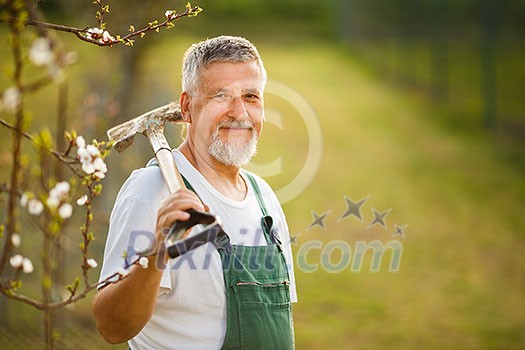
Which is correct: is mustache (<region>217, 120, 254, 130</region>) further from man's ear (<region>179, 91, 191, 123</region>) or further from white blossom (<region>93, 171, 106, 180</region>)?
white blossom (<region>93, 171, 106, 180</region>)

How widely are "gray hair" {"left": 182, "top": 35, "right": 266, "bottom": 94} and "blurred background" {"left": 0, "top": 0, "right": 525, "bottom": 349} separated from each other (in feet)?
2.10

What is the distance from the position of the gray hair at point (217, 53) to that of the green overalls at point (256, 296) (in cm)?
36

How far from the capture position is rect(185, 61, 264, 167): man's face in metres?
2.47

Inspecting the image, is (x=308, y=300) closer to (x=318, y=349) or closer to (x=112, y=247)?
(x=318, y=349)

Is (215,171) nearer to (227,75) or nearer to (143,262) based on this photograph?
(227,75)

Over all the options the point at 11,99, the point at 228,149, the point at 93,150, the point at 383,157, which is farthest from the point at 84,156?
the point at 383,157

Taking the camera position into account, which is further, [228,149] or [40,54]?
[228,149]

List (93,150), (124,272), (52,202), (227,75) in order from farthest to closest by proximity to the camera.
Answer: (227,75), (124,272), (93,150), (52,202)

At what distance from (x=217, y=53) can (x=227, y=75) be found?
0.23ft

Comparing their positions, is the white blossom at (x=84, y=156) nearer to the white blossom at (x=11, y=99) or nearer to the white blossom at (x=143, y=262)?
the white blossom at (x=143, y=262)

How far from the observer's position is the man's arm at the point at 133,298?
6.49 feet

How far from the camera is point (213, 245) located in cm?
231

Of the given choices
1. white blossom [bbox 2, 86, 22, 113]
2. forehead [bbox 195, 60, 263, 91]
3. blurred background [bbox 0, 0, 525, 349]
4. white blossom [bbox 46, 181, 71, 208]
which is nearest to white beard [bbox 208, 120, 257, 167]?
forehead [bbox 195, 60, 263, 91]

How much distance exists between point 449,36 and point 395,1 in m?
3.18
